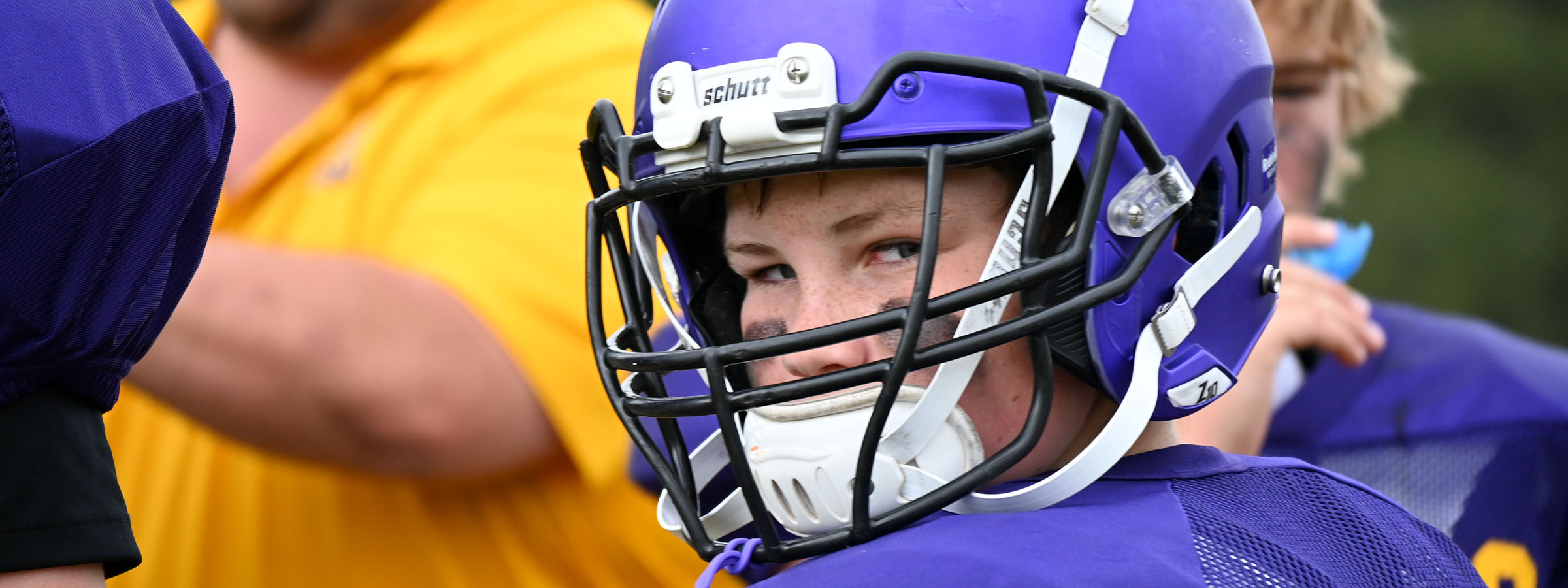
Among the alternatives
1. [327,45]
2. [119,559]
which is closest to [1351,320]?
[327,45]

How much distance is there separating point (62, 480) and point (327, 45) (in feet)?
5.17

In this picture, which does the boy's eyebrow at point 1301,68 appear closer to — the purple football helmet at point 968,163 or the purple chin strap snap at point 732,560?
the purple football helmet at point 968,163

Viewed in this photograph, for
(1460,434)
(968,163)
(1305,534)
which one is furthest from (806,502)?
(1460,434)

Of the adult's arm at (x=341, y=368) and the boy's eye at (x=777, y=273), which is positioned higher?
the boy's eye at (x=777, y=273)

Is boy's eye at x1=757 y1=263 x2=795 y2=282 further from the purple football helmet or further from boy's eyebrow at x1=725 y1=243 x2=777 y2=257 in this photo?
the purple football helmet

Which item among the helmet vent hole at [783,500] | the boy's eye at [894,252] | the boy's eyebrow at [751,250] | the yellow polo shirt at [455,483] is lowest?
the yellow polo shirt at [455,483]

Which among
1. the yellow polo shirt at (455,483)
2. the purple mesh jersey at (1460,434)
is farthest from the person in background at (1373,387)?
the yellow polo shirt at (455,483)

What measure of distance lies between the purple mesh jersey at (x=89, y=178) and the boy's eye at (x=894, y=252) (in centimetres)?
66

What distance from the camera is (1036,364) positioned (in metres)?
1.43

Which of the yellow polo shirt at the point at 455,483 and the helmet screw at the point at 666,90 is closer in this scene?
the helmet screw at the point at 666,90

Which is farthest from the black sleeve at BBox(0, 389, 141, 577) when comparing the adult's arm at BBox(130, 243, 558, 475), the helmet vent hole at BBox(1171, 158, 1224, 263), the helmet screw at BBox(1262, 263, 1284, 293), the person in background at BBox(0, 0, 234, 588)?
the helmet screw at BBox(1262, 263, 1284, 293)

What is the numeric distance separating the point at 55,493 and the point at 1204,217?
1169 millimetres

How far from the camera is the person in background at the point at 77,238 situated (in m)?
1.16

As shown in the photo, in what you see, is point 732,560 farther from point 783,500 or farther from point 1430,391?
point 1430,391
